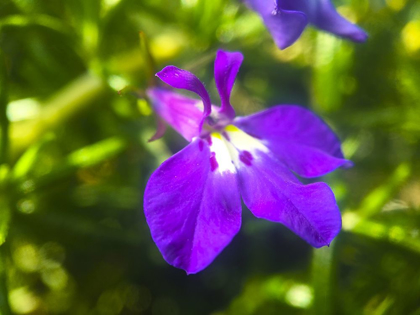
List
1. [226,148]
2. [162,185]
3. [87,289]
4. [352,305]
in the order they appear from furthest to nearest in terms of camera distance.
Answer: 1. [87,289]
2. [352,305]
3. [226,148]
4. [162,185]

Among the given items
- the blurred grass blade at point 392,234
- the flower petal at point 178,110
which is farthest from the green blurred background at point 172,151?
the flower petal at point 178,110

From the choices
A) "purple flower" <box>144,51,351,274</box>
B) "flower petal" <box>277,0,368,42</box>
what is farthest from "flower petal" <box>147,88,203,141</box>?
"flower petal" <box>277,0,368,42</box>

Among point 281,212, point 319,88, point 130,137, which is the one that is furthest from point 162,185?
point 319,88

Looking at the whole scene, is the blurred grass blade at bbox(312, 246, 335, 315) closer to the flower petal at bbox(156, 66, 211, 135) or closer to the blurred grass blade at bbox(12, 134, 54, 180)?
the flower petal at bbox(156, 66, 211, 135)

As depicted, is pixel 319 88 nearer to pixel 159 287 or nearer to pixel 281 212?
pixel 281 212

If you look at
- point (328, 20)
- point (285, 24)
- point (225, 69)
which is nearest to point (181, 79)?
point (225, 69)
